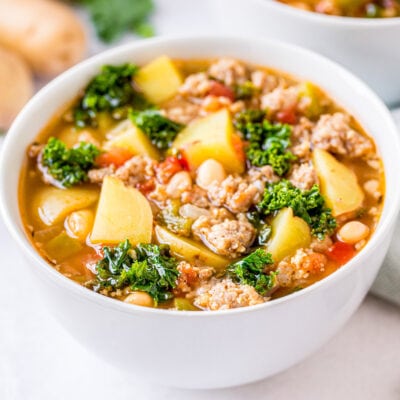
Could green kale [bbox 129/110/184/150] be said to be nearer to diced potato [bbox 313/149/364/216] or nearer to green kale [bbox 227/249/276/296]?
diced potato [bbox 313/149/364/216]

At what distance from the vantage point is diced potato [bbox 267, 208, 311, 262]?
11.2 feet

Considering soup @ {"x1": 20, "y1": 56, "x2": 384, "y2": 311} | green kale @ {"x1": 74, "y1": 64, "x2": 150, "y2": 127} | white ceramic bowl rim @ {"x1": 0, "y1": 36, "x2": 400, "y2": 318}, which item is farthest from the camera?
green kale @ {"x1": 74, "y1": 64, "x2": 150, "y2": 127}

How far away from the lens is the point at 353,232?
348 centimetres

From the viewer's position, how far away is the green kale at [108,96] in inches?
161

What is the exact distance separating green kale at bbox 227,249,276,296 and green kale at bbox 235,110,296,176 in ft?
1.87

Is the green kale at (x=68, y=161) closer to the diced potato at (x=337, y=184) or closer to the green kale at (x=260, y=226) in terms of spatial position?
the green kale at (x=260, y=226)

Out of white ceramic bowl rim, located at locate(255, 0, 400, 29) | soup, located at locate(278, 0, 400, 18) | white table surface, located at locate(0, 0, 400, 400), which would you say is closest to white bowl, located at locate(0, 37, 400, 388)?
white table surface, located at locate(0, 0, 400, 400)

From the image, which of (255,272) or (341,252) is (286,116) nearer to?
(341,252)

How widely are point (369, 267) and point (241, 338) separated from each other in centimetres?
61

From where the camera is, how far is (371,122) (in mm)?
3928

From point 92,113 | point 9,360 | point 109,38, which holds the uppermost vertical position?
point 92,113

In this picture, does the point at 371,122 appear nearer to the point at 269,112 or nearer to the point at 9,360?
the point at 269,112

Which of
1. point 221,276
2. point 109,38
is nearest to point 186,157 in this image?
point 221,276

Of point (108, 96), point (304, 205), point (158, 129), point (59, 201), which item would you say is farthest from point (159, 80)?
point (304, 205)
